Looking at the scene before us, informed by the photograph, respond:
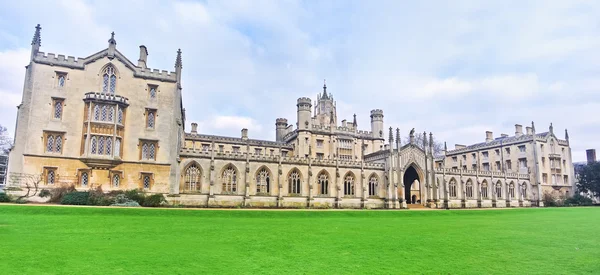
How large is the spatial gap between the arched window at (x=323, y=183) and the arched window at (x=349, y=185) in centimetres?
236

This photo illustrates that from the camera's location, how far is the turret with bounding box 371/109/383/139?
172 feet

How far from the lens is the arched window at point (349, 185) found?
39750mm

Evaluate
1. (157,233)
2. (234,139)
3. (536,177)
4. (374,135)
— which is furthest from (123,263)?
(536,177)

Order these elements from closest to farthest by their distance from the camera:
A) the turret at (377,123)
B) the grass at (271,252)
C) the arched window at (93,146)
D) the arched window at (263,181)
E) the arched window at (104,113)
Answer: the grass at (271,252) < the arched window at (93,146) < the arched window at (104,113) < the arched window at (263,181) < the turret at (377,123)

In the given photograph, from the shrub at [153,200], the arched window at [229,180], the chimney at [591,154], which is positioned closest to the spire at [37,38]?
the shrub at [153,200]

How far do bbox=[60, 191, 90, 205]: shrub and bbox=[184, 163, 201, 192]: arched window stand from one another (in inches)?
316

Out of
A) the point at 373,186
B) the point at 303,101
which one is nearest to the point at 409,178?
the point at 373,186

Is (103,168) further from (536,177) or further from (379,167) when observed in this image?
(536,177)

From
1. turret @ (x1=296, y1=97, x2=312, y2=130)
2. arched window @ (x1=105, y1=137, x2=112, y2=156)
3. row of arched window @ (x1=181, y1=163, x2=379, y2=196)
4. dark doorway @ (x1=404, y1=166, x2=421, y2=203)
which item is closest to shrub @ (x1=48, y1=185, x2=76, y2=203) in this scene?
arched window @ (x1=105, y1=137, x2=112, y2=156)

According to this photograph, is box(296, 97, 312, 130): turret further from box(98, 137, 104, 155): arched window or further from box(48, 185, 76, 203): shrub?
box(48, 185, 76, 203): shrub

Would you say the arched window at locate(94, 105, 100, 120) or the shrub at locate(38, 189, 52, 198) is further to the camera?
the arched window at locate(94, 105, 100, 120)

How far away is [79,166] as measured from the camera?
29438mm

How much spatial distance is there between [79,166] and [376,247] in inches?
1085

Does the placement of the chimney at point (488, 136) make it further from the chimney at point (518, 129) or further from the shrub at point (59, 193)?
the shrub at point (59, 193)
